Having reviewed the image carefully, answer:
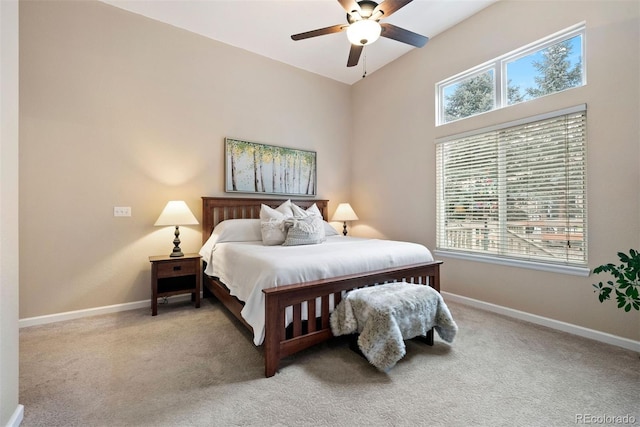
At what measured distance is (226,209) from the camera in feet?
12.1

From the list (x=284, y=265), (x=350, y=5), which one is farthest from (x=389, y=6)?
(x=284, y=265)

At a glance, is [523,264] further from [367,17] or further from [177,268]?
[177,268]

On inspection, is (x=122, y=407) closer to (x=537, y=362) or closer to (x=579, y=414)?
(x=579, y=414)

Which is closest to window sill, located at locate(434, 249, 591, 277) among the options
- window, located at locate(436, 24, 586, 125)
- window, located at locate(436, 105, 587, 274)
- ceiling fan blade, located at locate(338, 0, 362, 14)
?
window, located at locate(436, 105, 587, 274)

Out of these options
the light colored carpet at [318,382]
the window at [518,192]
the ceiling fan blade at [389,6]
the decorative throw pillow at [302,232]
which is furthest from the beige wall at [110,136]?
the window at [518,192]

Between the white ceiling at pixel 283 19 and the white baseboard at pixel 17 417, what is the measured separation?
12.0 feet

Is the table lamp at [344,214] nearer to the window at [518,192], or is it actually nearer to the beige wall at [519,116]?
the beige wall at [519,116]

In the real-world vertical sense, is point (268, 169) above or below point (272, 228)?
above

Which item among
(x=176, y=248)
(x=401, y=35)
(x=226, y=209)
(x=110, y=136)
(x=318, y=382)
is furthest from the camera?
(x=226, y=209)

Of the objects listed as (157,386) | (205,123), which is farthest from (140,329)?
(205,123)

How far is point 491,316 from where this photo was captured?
9.30 ft

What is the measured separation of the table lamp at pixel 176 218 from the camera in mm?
2967

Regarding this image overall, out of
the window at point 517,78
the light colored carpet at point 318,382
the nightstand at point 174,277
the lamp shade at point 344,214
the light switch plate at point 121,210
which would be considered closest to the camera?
the light colored carpet at point 318,382

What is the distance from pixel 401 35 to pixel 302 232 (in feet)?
6.81
